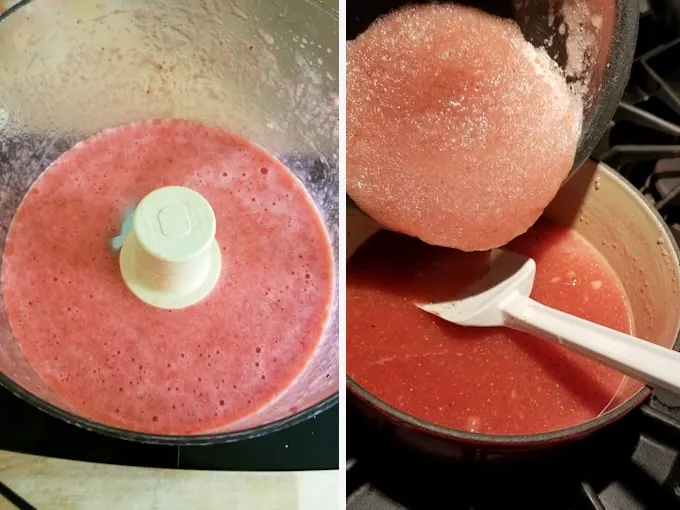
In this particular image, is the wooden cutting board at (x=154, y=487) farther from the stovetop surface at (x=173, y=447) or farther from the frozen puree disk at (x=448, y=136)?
the frozen puree disk at (x=448, y=136)

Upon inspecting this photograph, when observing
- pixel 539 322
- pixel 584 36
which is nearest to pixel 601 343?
pixel 539 322

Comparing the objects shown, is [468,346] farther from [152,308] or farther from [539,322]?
[152,308]

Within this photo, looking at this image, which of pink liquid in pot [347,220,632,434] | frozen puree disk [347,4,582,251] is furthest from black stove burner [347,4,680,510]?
frozen puree disk [347,4,582,251]

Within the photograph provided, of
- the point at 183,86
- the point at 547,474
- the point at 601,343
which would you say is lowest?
the point at 547,474

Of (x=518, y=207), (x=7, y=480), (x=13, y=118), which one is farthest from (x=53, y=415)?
(x=518, y=207)

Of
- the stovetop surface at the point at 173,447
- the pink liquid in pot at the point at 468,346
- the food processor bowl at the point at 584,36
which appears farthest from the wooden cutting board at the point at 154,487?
the food processor bowl at the point at 584,36

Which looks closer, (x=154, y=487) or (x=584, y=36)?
(x=154, y=487)

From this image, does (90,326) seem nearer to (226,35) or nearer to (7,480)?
(7,480)
